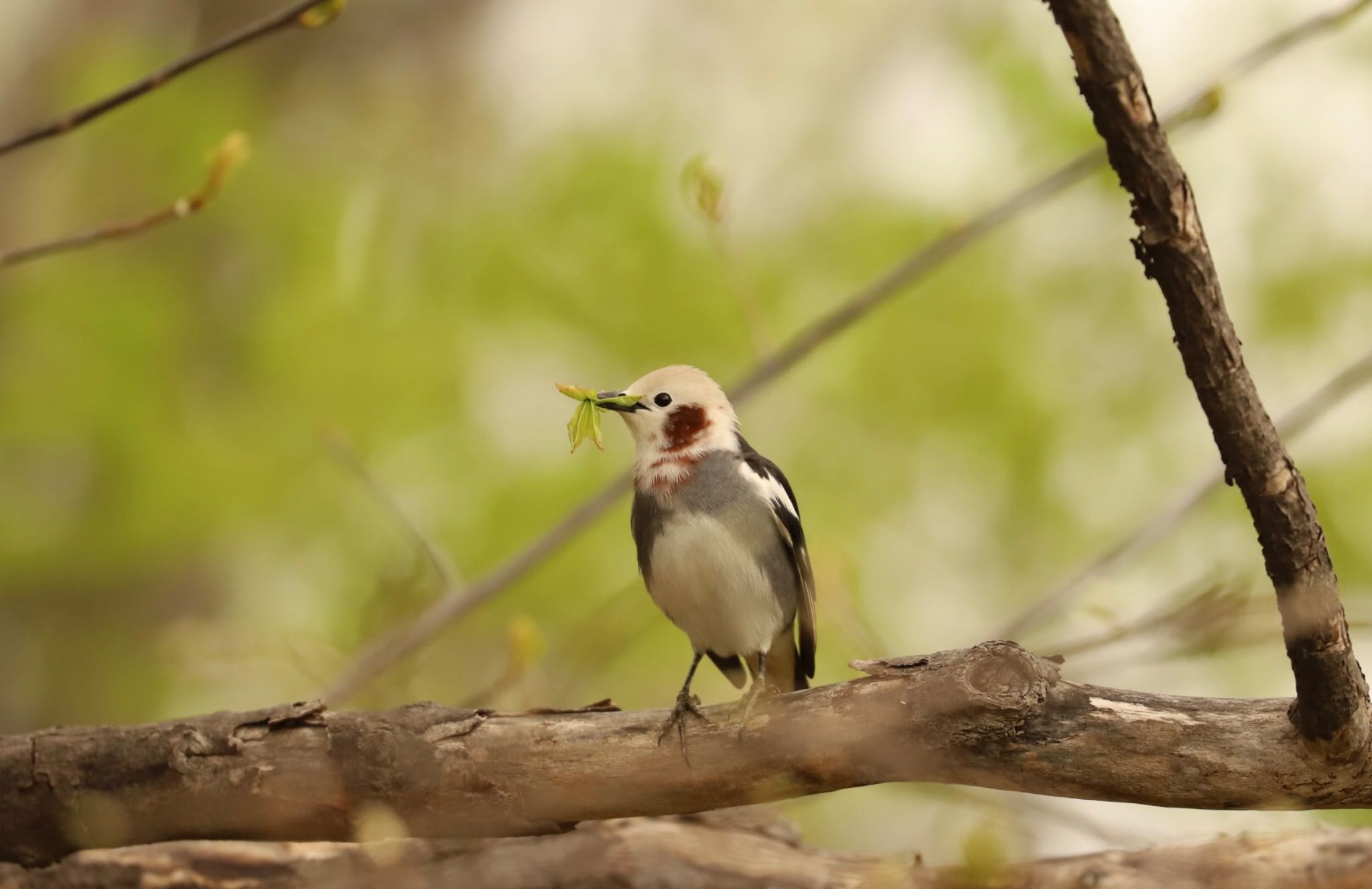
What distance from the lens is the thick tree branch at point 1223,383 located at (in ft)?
6.06

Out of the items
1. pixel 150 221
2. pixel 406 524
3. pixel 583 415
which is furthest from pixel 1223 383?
pixel 406 524

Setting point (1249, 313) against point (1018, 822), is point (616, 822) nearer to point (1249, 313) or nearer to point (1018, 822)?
point (1018, 822)

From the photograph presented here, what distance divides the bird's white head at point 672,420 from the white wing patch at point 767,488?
105 millimetres

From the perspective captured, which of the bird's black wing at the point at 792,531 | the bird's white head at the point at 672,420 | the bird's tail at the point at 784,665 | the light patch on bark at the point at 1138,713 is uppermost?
the bird's white head at the point at 672,420

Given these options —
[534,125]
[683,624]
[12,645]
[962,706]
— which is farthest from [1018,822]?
[12,645]

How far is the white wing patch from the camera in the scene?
3.57 metres

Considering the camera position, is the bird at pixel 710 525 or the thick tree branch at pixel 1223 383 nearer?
the thick tree branch at pixel 1223 383

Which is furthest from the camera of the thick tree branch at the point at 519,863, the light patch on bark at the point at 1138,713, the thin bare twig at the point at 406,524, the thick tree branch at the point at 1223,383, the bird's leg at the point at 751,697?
the thin bare twig at the point at 406,524

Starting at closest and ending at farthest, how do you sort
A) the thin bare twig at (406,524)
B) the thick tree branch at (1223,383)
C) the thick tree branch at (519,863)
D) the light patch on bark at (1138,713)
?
the thick tree branch at (1223,383), the light patch on bark at (1138,713), the thick tree branch at (519,863), the thin bare twig at (406,524)

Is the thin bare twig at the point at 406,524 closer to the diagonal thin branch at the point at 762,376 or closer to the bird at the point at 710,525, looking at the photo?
the diagonal thin branch at the point at 762,376

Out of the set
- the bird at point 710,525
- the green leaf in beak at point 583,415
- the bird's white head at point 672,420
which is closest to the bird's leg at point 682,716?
the bird at point 710,525

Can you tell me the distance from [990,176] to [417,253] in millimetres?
2949

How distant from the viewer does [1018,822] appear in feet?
12.5

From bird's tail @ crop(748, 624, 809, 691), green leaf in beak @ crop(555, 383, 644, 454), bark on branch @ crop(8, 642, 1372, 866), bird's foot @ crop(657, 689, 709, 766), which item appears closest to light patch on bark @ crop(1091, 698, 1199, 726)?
bark on branch @ crop(8, 642, 1372, 866)
